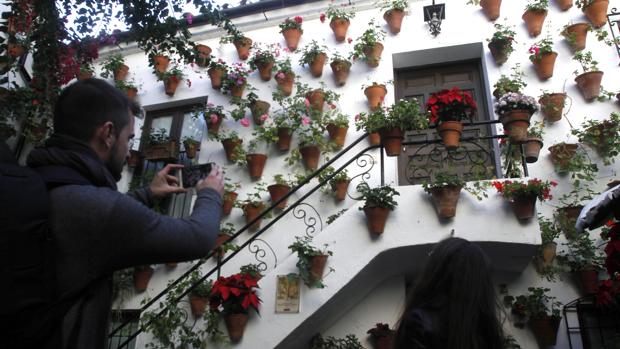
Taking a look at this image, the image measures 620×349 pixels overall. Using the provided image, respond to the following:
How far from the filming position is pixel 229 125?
25.4 feet

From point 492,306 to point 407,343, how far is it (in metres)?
0.38

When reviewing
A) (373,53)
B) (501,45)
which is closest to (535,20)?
(501,45)

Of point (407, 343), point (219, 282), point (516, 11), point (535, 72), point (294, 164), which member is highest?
point (516, 11)

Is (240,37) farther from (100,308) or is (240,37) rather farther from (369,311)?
(100,308)

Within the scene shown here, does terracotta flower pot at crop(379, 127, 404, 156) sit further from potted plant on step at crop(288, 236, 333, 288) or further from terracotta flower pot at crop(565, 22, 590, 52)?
terracotta flower pot at crop(565, 22, 590, 52)

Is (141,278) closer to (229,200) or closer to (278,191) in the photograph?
(229,200)

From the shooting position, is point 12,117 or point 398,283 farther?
point 12,117

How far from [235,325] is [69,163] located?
3500 millimetres

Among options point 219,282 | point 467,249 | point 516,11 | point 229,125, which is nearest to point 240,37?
point 229,125

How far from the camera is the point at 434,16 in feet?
23.6

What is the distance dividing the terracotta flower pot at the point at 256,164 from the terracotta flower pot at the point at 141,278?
1880mm

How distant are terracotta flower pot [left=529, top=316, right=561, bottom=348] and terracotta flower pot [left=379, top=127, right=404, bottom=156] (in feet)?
7.39

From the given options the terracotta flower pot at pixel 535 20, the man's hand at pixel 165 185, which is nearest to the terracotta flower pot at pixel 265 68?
the terracotta flower pot at pixel 535 20

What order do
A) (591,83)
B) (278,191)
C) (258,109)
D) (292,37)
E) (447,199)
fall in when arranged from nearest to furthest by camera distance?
(447,199) → (591,83) → (278,191) → (258,109) → (292,37)
